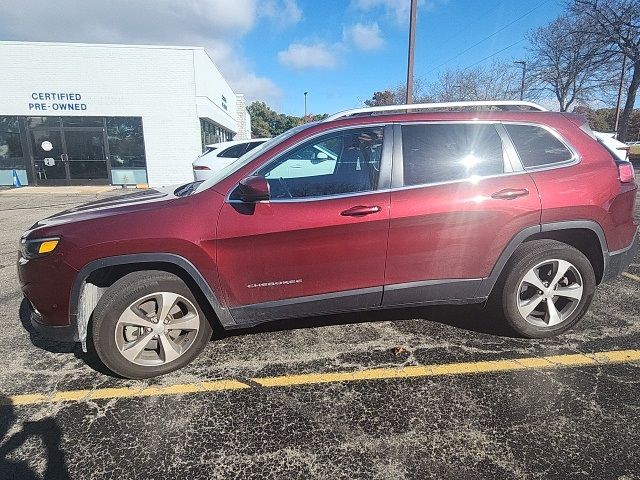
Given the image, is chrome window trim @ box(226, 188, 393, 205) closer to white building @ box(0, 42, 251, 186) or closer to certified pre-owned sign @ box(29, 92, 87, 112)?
white building @ box(0, 42, 251, 186)

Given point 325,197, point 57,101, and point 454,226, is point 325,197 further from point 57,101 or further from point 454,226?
point 57,101

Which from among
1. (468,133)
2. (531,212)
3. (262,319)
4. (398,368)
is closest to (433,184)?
(468,133)

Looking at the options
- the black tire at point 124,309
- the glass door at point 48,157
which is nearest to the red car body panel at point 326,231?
the black tire at point 124,309

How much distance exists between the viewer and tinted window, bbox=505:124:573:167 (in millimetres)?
3062

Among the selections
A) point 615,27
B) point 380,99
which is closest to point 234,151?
point 615,27

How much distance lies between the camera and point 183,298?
2766 millimetres

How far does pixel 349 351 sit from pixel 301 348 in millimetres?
390

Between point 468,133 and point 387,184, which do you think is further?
point 468,133

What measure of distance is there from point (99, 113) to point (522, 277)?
1807 centimetres

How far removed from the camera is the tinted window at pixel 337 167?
286cm

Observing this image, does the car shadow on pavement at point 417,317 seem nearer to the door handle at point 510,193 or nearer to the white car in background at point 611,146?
the door handle at point 510,193

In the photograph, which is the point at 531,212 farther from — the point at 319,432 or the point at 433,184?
the point at 319,432

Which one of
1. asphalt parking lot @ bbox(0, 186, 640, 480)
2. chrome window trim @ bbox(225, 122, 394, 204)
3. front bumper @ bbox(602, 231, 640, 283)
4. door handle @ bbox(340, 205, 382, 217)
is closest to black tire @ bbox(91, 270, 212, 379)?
asphalt parking lot @ bbox(0, 186, 640, 480)

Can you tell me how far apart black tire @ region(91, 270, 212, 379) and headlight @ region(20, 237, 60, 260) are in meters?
0.45
